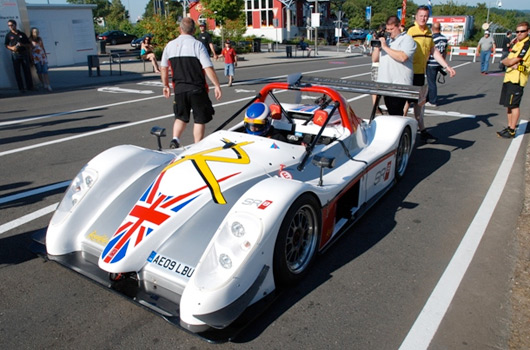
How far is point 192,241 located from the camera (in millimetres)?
3137

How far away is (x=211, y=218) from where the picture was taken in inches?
130

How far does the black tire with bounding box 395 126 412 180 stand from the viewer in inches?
209

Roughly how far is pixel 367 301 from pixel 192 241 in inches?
52.3

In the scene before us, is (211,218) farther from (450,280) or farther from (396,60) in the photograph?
(396,60)

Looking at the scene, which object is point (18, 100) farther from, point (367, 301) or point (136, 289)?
point (367, 301)

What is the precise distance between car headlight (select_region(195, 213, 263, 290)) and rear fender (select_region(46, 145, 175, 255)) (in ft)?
3.22

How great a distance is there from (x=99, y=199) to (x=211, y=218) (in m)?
0.96

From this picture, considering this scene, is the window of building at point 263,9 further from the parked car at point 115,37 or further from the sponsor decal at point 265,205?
the sponsor decal at point 265,205

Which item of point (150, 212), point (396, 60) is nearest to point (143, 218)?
point (150, 212)

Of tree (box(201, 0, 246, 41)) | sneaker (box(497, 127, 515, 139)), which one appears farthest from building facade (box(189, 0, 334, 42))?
sneaker (box(497, 127, 515, 139))

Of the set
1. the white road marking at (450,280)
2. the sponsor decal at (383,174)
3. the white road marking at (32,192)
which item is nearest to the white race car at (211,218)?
the sponsor decal at (383,174)

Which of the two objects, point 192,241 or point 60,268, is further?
point 60,268

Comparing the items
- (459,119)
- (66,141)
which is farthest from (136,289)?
(459,119)

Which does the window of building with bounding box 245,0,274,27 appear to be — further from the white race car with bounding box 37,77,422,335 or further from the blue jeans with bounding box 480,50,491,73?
Answer: the white race car with bounding box 37,77,422,335
